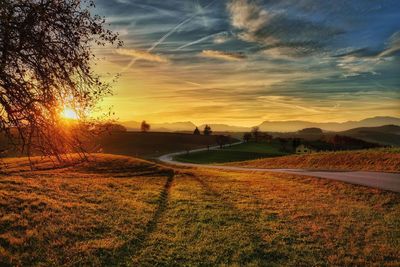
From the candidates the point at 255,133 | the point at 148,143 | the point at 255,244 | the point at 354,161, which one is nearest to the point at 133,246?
the point at 255,244

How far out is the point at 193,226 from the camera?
16.0 m

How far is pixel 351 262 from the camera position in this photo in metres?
12.0

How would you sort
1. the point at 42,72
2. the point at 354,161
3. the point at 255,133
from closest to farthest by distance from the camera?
the point at 42,72 → the point at 354,161 → the point at 255,133

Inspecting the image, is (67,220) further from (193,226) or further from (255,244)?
(255,244)

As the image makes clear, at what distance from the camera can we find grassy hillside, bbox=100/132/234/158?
117056mm

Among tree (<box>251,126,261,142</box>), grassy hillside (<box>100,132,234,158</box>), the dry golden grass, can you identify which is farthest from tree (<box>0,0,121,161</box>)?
tree (<box>251,126,261,142</box>)

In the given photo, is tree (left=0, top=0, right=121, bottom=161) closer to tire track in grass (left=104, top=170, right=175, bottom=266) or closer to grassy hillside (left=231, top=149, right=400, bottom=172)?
tire track in grass (left=104, top=170, right=175, bottom=266)

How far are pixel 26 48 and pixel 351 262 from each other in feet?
39.5

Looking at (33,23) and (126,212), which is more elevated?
(33,23)

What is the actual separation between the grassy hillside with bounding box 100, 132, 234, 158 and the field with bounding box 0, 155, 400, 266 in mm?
87272

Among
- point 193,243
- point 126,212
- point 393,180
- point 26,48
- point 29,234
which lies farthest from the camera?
point 393,180

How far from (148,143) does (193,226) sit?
122909 mm

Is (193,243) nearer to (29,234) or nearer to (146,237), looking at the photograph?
(146,237)

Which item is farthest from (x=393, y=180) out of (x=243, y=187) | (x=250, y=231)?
(x=250, y=231)
